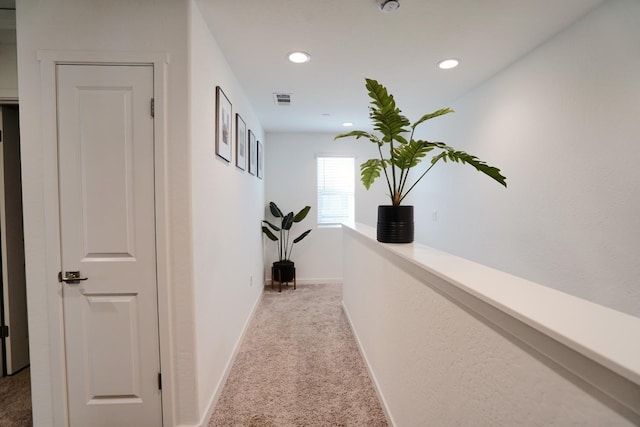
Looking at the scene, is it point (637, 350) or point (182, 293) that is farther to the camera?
point (182, 293)

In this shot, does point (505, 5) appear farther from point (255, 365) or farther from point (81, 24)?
point (255, 365)

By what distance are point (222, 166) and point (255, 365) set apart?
1594mm

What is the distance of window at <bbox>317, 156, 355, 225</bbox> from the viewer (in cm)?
455

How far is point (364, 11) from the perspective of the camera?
62.6 inches

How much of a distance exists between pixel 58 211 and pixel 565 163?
3065mm

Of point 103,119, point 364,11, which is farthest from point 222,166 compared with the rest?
point 364,11

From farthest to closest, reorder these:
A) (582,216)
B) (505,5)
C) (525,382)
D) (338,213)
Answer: (338,213) < (582,216) < (505,5) < (525,382)

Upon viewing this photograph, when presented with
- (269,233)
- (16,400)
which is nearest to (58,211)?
(16,400)

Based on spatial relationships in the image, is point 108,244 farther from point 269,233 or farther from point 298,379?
point 269,233

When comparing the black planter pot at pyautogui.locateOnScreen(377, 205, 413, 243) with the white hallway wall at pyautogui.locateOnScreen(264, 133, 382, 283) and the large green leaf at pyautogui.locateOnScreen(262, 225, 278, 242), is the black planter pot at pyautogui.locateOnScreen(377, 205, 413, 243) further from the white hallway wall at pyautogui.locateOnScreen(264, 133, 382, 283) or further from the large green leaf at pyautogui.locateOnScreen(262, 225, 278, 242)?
the white hallway wall at pyautogui.locateOnScreen(264, 133, 382, 283)

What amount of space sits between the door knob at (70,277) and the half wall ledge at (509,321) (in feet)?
5.42

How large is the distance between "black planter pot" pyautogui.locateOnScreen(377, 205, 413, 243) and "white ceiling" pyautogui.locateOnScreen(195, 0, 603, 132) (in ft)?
3.85

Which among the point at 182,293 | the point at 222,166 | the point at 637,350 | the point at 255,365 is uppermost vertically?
the point at 222,166

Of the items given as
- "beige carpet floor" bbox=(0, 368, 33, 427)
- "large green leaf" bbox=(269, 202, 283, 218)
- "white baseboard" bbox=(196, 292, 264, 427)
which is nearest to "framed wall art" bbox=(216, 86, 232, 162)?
"white baseboard" bbox=(196, 292, 264, 427)
